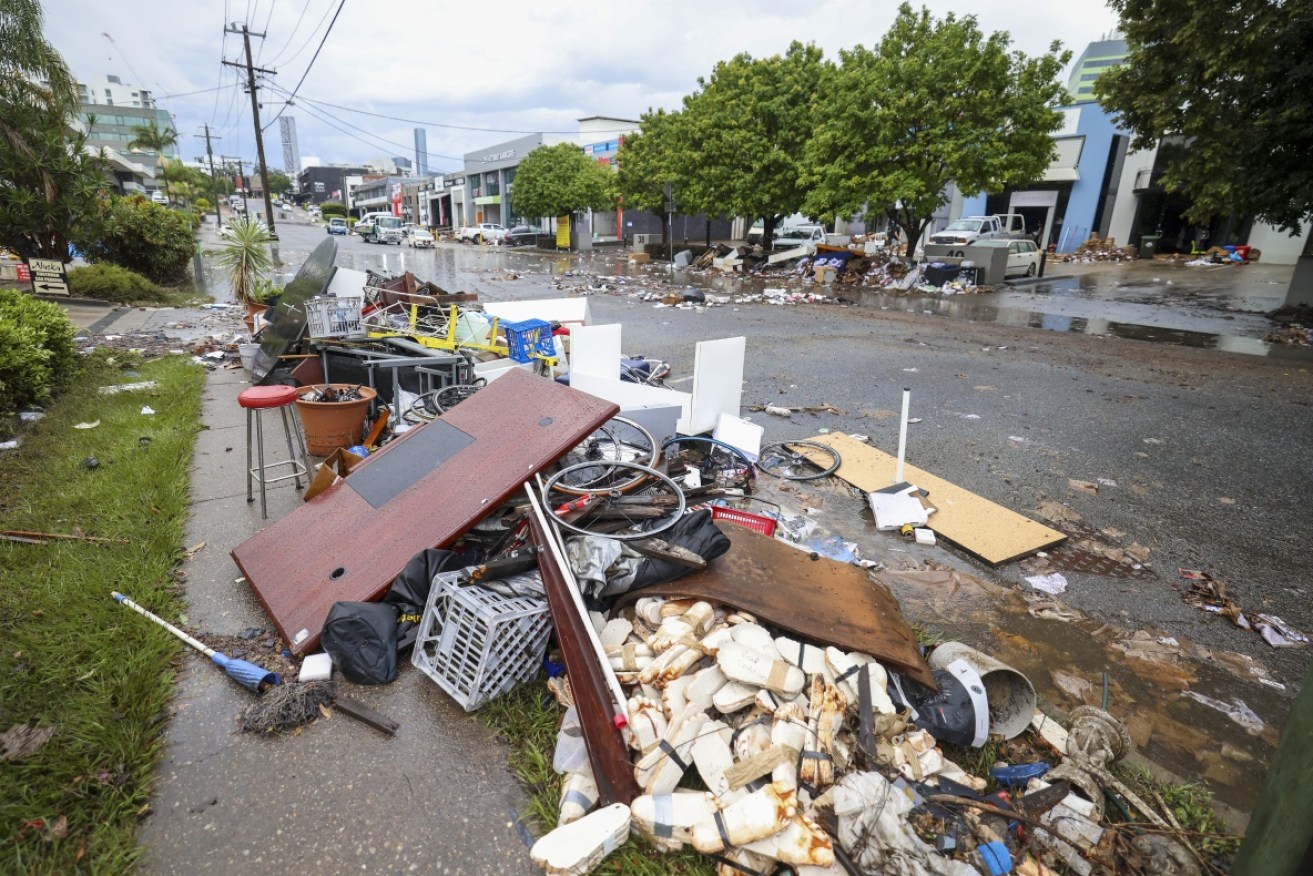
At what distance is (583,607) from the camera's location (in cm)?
254

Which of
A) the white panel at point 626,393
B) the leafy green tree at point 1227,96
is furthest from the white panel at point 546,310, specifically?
the leafy green tree at point 1227,96

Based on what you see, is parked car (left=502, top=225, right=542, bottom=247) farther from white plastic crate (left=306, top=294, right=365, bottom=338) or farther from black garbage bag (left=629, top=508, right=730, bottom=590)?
black garbage bag (left=629, top=508, right=730, bottom=590)

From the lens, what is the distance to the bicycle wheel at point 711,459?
489 cm

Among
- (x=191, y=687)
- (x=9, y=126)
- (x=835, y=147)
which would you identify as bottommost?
(x=191, y=687)

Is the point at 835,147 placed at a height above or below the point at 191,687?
above

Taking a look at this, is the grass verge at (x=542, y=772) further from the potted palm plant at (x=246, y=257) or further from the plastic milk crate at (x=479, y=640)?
the potted palm plant at (x=246, y=257)

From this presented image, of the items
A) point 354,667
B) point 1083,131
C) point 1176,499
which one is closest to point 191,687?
point 354,667

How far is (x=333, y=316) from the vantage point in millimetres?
6176

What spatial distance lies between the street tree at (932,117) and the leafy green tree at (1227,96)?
4424 mm

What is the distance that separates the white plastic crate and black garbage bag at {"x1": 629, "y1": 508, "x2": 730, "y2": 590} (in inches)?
181

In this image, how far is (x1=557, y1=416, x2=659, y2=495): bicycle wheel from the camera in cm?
377

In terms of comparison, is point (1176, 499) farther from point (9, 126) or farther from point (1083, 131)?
point (1083, 131)

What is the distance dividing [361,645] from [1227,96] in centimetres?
1594

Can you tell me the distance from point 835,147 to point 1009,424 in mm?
15788
